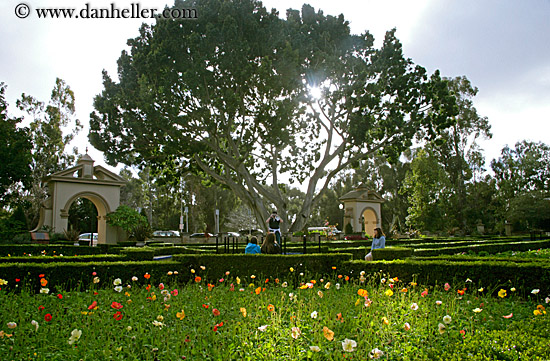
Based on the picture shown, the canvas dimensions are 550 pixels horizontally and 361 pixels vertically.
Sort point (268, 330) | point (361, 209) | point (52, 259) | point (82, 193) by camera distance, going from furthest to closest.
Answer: point (361, 209)
point (82, 193)
point (52, 259)
point (268, 330)

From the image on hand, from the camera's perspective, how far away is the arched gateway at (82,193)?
2197 cm

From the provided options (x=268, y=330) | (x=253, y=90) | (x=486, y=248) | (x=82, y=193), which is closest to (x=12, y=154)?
(x=82, y=193)

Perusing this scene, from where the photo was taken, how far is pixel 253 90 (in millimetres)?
20594

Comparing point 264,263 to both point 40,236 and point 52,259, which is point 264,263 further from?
point 40,236

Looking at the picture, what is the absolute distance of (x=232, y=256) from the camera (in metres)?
9.06

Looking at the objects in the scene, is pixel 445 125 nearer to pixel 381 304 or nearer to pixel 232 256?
pixel 232 256

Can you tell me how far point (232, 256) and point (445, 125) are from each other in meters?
17.6

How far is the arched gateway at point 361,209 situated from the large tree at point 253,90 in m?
6.92

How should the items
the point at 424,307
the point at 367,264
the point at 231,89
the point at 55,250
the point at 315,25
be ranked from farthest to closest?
the point at 315,25
the point at 231,89
the point at 55,250
the point at 367,264
the point at 424,307

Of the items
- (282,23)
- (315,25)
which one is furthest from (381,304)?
(315,25)

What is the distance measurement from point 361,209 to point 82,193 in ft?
62.3

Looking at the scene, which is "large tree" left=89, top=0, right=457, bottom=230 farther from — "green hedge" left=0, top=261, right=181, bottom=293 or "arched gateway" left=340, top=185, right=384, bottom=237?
"green hedge" left=0, top=261, right=181, bottom=293

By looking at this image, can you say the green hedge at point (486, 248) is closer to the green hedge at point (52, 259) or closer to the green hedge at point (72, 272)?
the green hedge at point (72, 272)

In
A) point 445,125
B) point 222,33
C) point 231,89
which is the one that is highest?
point 222,33
